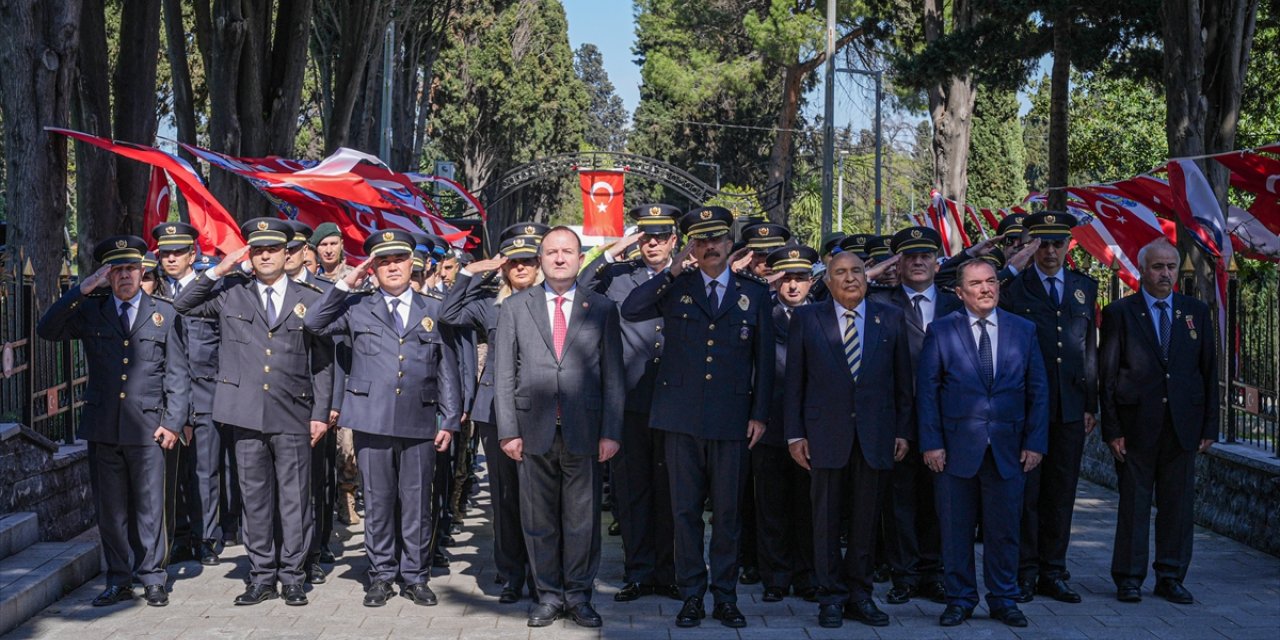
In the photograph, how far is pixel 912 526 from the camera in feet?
27.7

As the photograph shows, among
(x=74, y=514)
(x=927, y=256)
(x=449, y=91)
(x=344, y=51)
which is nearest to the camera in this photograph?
(x=927, y=256)

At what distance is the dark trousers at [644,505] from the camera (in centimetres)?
852

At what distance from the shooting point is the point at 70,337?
838 centimetres

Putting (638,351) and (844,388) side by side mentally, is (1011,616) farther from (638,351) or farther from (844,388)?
(638,351)

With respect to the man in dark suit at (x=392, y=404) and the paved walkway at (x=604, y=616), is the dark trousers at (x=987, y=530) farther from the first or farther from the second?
the man in dark suit at (x=392, y=404)

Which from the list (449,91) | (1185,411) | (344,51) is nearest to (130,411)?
(1185,411)

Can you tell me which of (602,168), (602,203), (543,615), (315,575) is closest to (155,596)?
(315,575)

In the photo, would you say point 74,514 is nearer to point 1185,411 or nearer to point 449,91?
point 1185,411

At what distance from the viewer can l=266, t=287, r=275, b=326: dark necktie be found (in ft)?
27.4

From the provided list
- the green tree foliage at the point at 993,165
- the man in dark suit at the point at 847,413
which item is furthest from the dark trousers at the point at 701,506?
the green tree foliage at the point at 993,165

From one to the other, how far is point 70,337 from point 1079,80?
102ft

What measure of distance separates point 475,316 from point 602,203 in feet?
89.3

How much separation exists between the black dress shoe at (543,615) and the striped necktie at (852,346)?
2120 millimetres

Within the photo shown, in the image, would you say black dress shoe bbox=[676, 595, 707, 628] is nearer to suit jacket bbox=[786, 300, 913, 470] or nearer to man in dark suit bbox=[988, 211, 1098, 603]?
suit jacket bbox=[786, 300, 913, 470]
